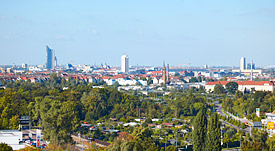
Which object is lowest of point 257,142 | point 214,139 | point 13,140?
point 257,142

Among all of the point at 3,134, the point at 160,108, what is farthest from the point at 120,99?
the point at 3,134

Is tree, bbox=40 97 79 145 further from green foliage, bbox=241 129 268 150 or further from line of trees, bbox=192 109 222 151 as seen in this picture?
green foliage, bbox=241 129 268 150

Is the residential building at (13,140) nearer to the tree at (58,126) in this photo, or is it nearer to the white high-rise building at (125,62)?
the tree at (58,126)

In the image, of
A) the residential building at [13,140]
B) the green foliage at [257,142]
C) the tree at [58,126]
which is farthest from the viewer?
the tree at [58,126]

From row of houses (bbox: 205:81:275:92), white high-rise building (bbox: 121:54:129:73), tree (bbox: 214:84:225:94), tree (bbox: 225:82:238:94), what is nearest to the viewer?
tree (bbox: 214:84:225:94)

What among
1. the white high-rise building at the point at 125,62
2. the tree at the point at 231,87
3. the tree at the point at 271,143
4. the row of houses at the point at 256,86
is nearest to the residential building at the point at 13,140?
the tree at the point at 271,143

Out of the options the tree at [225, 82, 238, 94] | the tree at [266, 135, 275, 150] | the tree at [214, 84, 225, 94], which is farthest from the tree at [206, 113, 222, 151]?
the tree at [225, 82, 238, 94]

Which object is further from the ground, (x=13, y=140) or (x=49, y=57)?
(x=49, y=57)

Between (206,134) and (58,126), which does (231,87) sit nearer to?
(206,134)

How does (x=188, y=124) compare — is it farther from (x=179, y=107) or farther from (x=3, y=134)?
(x=3, y=134)

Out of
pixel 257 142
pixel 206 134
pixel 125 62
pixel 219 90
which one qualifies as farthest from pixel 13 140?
pixel 125 62

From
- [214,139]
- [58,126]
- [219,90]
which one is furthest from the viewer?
[219,90]

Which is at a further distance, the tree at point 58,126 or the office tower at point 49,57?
the office tower at point 49,57

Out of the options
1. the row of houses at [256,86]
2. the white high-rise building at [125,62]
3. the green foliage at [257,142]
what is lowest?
the green foliage at [257,142]
